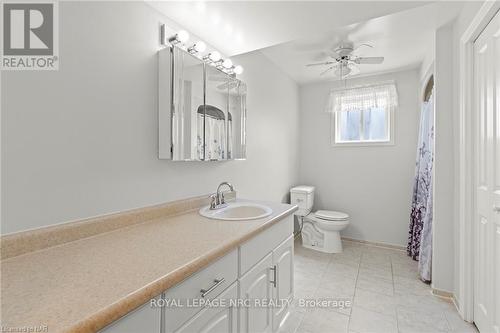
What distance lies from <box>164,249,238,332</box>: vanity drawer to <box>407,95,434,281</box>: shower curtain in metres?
2.09

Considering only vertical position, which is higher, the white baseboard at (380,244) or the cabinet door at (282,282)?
the cabinet door at (282,282)

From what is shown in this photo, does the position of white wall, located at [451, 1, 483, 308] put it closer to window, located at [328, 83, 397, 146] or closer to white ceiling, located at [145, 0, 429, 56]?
white ceiling, located at [145, 0, 429, 56]

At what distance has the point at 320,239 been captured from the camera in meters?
3.02

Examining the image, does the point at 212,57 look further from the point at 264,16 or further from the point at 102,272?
the point at 102,272

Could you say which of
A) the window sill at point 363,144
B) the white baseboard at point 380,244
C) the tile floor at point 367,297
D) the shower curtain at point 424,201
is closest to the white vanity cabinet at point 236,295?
the tile floor at point 367,297

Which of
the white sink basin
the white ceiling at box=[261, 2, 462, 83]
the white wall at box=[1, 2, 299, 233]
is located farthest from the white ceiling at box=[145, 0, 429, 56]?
the white sink basin

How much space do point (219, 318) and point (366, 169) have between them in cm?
294

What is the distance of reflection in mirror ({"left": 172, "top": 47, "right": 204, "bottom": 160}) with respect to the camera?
1.42 metres

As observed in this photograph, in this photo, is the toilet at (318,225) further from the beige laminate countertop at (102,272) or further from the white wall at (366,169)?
the beige laminate countertop at (102,272)

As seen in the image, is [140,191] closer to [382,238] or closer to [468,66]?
[468,66]

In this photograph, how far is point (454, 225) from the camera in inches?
75.3

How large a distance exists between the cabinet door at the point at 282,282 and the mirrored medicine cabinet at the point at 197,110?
2.71ft

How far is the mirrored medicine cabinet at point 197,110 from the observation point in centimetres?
141

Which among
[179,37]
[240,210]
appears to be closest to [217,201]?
[240,210]
